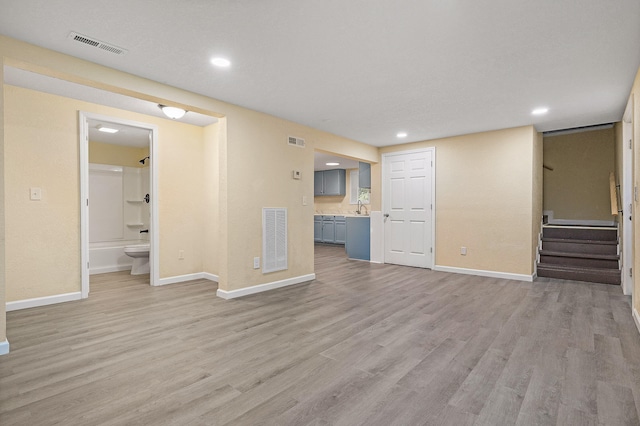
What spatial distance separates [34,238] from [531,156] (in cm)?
656

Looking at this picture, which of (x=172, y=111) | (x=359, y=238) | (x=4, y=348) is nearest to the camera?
(x=4, y=348)

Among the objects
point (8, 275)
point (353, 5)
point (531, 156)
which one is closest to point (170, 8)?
point (353, 5)

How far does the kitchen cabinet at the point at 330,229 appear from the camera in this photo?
31.3ft

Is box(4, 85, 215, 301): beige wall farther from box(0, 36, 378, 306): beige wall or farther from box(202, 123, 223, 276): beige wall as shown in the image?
box(202, 123, 223, 276): beige wall

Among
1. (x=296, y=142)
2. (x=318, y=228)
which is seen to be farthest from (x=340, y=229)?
(x=296, y=142)

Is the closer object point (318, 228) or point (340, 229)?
point (340, 229)

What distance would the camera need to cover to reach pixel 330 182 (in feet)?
33.2

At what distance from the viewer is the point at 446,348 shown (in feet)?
8.43

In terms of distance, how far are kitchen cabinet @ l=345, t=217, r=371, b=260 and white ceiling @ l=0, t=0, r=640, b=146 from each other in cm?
332

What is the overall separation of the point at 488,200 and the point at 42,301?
6.17m

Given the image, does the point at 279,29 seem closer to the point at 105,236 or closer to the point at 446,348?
the point at 446,348

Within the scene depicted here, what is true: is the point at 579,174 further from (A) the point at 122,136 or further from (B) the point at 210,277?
(A) the point at 122,136

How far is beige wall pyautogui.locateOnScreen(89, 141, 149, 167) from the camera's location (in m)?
5.85

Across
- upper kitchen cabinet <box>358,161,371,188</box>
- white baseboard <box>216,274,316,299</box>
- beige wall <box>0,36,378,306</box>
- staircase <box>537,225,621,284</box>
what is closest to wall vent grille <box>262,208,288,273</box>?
beige wall <box>0,36,378,306</box>
